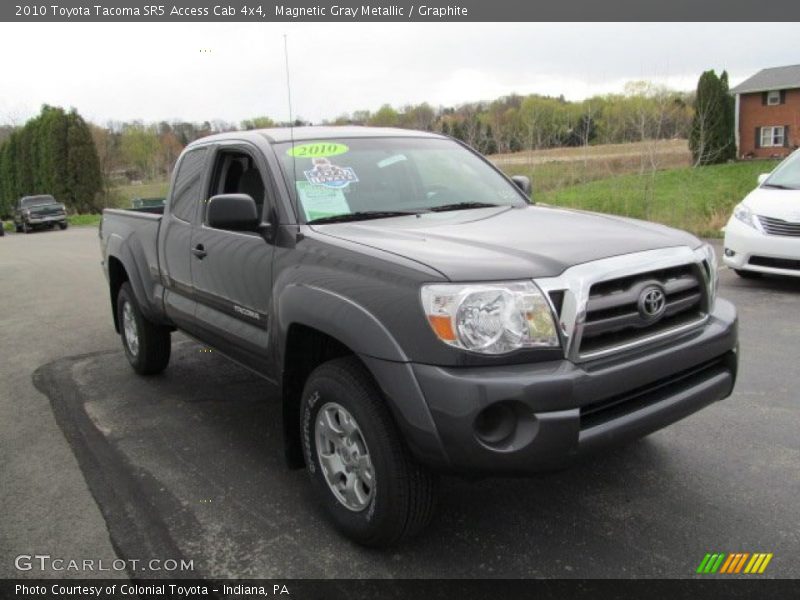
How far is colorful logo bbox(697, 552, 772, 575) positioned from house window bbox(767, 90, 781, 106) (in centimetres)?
5470

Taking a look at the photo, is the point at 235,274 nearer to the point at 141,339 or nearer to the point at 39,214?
the point at 141,339

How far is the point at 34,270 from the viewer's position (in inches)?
553

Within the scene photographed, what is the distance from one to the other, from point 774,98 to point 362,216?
5466 cm

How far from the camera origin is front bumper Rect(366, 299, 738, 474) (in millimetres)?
2473

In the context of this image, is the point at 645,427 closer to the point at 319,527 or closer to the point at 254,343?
the point at 319,527

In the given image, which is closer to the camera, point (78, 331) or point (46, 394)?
point (46, 394)

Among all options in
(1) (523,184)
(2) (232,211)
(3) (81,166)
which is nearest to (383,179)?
(2) (232,211)

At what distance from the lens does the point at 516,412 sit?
99.2 inches

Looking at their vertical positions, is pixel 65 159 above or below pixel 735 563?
above

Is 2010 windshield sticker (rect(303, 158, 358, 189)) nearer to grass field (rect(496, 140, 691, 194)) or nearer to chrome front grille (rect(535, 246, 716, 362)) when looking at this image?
chrome front grille (rect(535, 246, 716, 362))

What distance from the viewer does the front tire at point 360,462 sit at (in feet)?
8.94

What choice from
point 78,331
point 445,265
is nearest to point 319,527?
point 445,265

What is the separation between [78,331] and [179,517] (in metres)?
5.06

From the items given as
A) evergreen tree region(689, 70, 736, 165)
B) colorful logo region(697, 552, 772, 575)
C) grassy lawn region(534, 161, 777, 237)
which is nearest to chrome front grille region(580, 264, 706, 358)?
colorful logo region(697, 552, 772, 575)
